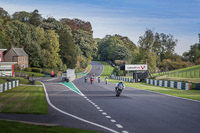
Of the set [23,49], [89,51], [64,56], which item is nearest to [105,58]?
[89,51]

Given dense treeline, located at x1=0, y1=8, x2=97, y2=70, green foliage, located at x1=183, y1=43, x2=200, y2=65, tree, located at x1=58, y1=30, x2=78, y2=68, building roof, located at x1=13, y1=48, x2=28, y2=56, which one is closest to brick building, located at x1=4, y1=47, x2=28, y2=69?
building roof, located at x1=13, y1=48, x2=28, y2=56

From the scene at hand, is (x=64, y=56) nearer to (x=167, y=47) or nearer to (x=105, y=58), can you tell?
(x=167, y=47)

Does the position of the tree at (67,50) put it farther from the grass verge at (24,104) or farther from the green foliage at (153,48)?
the grass verge at (24,104)

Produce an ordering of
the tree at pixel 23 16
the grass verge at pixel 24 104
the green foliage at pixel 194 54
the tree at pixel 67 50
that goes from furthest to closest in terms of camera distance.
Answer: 1. the tree at pixel 23 16
2. the green foliage at pixel 194 54
3. the tree at pixel 67 50
4. the grass verge at pixel 24 104

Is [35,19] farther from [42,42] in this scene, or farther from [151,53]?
[151,53]

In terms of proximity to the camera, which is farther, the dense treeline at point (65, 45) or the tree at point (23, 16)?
the tree at point (23, 16)

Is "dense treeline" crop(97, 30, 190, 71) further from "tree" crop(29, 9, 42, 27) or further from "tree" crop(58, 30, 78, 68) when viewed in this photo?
"tree" crop(29, 9, 42, 27)

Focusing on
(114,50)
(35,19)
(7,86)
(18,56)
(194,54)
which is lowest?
(7,86)

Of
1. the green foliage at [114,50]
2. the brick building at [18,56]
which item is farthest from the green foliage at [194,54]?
the brick building at [18,56]

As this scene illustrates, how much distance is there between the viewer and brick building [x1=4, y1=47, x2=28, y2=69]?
96.1 metres

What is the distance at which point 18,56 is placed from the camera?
95.6 metres

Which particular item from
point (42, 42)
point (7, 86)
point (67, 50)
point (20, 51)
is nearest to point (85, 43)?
point (67, 50)

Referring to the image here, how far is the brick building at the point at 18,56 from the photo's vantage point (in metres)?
96.1

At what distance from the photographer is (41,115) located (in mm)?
15867
